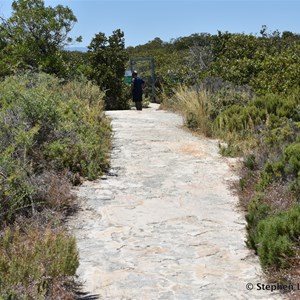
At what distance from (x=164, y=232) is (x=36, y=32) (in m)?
14.1

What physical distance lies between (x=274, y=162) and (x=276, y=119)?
12.7 feet

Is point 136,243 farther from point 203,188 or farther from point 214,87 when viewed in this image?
point 214,87

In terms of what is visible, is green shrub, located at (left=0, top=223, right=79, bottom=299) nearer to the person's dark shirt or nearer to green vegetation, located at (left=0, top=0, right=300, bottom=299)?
green vegetation, located at (left=0, top=0, right=300, bottom=299)

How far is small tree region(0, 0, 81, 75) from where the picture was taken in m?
18.0

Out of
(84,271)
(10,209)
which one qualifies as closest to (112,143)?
(10,209)

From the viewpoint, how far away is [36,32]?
60.4 ft

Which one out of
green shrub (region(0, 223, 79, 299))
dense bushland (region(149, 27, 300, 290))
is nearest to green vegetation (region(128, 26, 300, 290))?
dense bushland (region(149, 27, 300, 290))

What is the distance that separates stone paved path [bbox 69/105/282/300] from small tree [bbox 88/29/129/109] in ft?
35.2

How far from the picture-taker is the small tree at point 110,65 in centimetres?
2047

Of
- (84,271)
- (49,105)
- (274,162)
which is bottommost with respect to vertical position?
(84,271)

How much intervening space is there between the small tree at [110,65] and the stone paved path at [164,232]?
10.7 metres

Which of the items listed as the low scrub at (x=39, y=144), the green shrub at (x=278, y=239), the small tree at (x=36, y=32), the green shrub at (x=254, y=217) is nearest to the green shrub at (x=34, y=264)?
the low scrub at (x=39, y=144)

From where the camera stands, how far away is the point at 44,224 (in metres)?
5.86

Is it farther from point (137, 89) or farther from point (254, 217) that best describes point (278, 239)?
point (137, 89)
